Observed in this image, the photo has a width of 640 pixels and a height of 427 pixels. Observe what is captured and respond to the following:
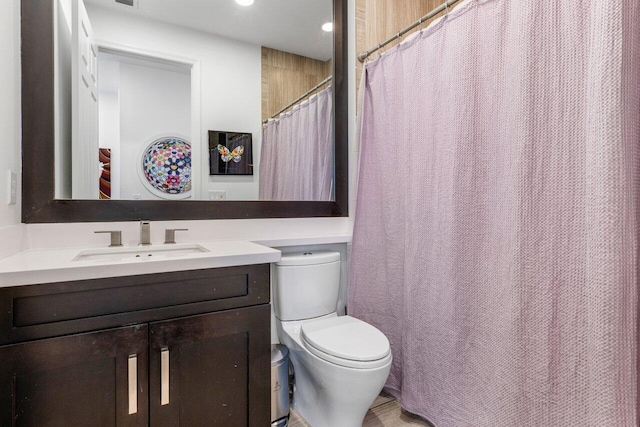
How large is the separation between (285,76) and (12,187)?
1.33m

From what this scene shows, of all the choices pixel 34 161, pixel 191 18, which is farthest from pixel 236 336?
pixel 191 18

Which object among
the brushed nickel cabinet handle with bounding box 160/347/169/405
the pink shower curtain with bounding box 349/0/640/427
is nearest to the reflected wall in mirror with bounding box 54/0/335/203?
the pink shower curtain with bounding box 349/0/640/427

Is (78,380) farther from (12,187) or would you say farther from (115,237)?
(12,187)

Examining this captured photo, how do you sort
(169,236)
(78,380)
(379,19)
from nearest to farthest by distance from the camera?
(78,380)
(169,236)
(379,19)

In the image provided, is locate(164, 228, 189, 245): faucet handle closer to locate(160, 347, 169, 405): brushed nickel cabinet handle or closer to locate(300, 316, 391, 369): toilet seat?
locate(160, 347, 169, 405): brushed nickel cabinet handle

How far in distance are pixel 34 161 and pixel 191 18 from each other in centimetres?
93

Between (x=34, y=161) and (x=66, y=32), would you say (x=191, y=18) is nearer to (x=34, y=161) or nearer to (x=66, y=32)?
(x=66, y=32)

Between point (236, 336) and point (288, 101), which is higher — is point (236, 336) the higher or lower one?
the lower one

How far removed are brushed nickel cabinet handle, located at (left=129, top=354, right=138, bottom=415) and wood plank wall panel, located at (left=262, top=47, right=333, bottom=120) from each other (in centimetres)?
128

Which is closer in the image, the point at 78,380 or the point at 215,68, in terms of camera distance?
the point at 78,380

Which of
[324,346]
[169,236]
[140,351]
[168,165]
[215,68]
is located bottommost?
[324,346]

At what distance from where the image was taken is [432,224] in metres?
1.51

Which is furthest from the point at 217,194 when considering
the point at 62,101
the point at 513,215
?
the point at 513,215

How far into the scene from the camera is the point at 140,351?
1.02 m
